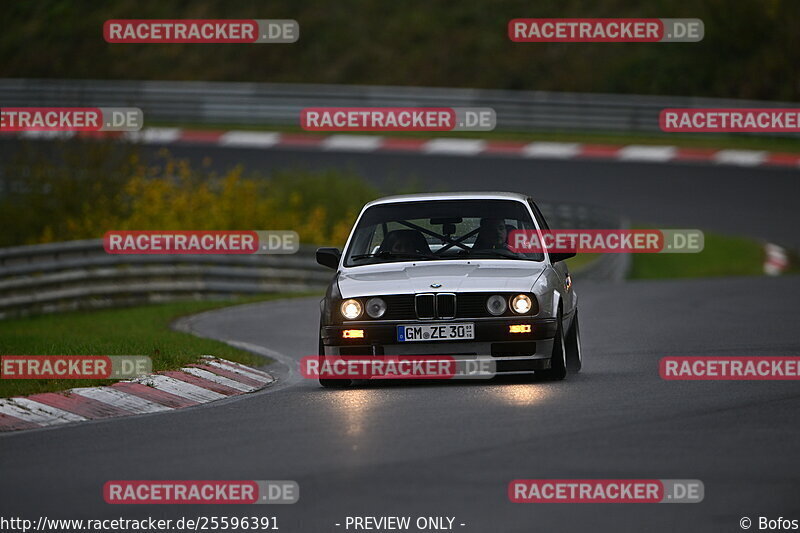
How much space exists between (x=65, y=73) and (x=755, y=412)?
44267mm

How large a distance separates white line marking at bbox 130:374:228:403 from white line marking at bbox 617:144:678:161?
2675 cm

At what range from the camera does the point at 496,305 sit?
39.5 feet

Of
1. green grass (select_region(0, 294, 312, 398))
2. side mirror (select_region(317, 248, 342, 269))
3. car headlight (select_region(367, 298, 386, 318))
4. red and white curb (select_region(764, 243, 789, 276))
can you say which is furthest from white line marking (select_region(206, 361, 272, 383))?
red and white curb (select_region(764, 243, 789, 276))

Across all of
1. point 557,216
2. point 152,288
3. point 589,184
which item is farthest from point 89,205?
point 589,184

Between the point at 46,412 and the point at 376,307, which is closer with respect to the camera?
the point at 46,412

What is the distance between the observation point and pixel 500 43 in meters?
51.1

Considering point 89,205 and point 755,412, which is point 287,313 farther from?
point 755,412

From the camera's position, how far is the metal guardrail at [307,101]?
41219mm

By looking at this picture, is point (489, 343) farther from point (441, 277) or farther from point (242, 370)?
point (242, 370)

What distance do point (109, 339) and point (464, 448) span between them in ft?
25.8

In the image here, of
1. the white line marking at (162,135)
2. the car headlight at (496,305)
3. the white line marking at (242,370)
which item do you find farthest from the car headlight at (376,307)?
the white line marking at (162,135)

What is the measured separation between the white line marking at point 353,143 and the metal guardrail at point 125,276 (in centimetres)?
1304

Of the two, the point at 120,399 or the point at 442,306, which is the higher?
the point at 442,306

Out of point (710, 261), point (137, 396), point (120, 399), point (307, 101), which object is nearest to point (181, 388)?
point (137, 396)
